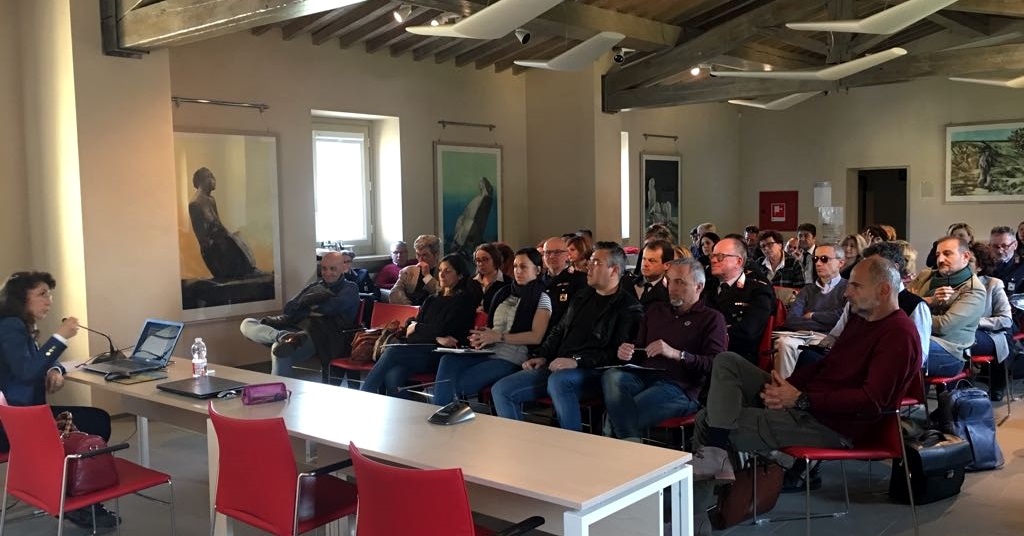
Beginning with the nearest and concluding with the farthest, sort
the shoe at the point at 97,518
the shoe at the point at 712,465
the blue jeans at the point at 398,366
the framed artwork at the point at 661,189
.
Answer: the shoe at the point at 712,465, the shoe at the point at 97,518, the blue jeans at the point at 398,366, the framed artwork at the point at 661,189

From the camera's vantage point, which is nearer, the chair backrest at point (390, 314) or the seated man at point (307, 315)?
the chair backrest at point (390, 314)

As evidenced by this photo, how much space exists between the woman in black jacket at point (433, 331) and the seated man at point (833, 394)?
206cm

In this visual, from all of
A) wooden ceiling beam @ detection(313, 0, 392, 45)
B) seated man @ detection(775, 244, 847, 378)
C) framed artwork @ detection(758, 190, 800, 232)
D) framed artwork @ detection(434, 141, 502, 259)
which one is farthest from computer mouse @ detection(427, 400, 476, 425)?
framed artwork @ detection(758, 190, 800, 232)

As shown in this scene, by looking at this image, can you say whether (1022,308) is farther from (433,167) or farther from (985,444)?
(433,167)

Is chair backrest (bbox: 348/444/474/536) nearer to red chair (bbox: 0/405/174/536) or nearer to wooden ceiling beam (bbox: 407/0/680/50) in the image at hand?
red chair (bbox: 0/405/174/536)

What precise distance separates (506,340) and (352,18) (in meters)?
4.19

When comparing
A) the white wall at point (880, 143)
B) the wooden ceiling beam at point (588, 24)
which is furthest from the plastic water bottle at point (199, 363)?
the white wall at point (880, 143)

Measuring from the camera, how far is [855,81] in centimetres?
913

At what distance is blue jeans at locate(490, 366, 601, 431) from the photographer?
443cm

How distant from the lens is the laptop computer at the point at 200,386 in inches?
146

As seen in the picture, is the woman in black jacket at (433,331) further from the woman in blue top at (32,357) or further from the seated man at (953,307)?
the seated man at (953,307)

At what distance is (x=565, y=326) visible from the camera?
16.0 feet

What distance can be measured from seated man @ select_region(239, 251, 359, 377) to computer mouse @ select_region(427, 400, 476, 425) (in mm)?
3265

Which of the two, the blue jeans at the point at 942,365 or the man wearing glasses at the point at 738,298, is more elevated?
the man wearing glasses at the point at 738,298
